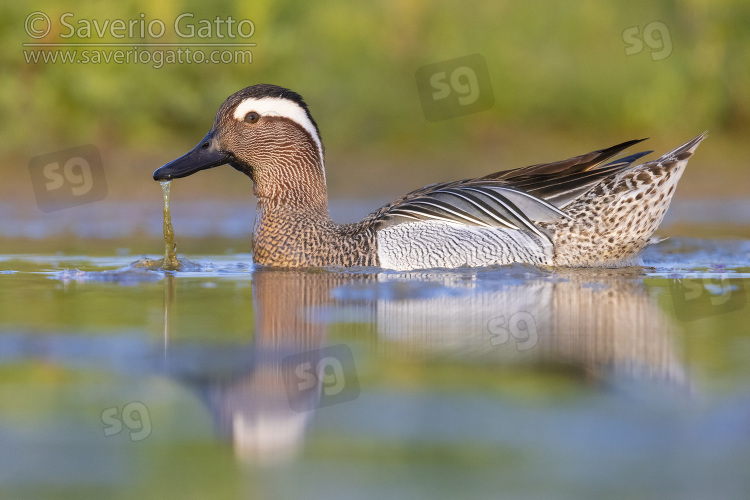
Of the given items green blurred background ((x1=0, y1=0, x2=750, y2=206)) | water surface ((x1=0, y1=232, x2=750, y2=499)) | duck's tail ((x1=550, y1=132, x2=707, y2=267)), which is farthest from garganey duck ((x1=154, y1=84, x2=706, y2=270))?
green blurred background ((x1=0, y1=0, x2=750, y2=206))

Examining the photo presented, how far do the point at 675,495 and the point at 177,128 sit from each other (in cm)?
987

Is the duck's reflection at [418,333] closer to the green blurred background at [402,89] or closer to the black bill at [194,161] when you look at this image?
the black bill at [194,161]

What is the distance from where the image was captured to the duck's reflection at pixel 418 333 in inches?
151

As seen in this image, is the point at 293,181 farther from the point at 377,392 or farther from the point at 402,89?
the point at 402,89

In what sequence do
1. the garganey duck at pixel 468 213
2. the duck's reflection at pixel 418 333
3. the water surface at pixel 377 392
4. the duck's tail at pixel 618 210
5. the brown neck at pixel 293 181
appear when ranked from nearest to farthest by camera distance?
the water surface at pixel 377 392
the duck's reflection at pixel 418 333
the garganey duck at pixel 468 213
the duck's tail at pixel 618 210
the brown neck at pixel 293 181

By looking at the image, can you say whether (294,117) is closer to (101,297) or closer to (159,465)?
(101,297)

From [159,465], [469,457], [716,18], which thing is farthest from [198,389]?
[716,18]

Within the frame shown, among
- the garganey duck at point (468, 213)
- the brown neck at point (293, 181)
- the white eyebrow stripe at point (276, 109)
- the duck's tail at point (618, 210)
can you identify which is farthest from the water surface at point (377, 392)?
the white eyebrow stripe at point (276, 109)

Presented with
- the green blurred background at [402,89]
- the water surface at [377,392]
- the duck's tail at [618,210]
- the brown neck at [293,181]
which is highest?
the green blurred background at [402,89]

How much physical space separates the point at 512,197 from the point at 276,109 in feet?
5.31

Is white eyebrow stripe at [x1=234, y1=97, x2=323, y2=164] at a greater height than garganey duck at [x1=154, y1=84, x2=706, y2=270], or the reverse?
white eyebrow stripe at [x1=234, y1=97, x2=323, y2=164]

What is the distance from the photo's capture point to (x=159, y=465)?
10.6 ft

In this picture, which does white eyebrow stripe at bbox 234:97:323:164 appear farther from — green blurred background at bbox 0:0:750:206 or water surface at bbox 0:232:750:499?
green blurred background at bbox 0:0:750:206

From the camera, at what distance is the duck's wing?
729 cm
